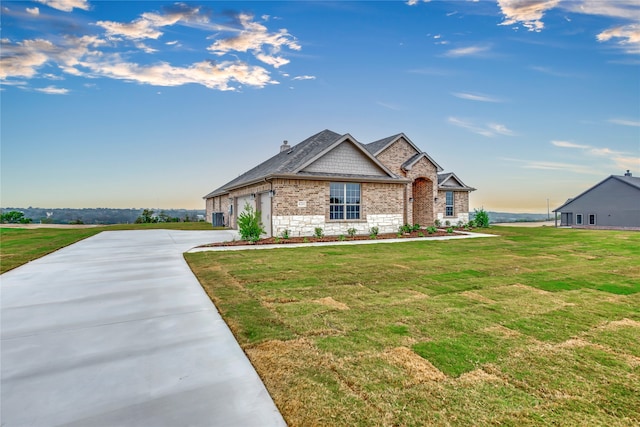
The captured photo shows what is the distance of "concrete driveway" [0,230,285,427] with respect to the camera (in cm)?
235

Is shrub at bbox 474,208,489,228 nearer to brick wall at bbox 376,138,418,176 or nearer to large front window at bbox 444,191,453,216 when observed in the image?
large front window at bbox 444,191,453,216

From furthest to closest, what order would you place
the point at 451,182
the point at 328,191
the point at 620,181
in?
the point at 620,181 → the point at 451,182 → the point at 328,191

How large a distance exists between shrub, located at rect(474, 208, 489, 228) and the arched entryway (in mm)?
4911

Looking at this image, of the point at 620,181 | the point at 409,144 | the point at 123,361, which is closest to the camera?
the point at 123,361

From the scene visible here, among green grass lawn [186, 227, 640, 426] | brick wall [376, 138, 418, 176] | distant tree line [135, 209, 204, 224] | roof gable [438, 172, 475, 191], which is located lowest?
green grass lawn [186, 227, 640, 426]

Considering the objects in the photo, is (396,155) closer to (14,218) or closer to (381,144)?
(381,144)

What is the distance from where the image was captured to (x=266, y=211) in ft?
57.7

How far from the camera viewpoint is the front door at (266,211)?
1705 cm

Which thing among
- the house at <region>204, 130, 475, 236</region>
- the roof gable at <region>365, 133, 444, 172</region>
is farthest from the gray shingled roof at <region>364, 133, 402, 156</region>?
the house at <region>204, 130, 475, 236</region>

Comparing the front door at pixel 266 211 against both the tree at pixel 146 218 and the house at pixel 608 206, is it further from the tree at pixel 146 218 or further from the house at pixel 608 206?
the house at pixel 608 206

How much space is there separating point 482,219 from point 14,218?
175 feet

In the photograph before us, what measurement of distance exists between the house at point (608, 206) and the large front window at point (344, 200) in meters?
31.7

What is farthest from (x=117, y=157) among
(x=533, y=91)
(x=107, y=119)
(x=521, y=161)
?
(x=521, y=161)

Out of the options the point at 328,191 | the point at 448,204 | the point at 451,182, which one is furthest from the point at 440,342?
the point at 451,182
